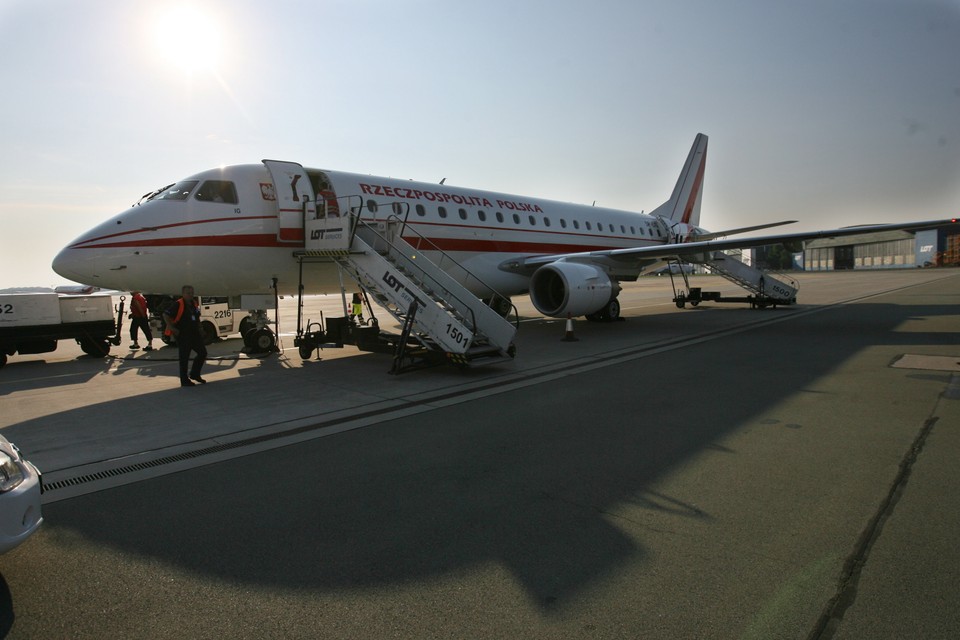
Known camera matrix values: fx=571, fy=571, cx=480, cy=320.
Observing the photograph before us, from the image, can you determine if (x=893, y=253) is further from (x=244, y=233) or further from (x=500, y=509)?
(x=500, y=509)

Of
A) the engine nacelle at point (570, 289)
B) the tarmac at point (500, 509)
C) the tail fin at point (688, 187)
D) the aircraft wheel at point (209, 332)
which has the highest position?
the tail fin at point (688, 187)

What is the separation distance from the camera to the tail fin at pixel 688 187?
26.3m

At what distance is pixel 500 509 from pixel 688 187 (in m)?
25.5

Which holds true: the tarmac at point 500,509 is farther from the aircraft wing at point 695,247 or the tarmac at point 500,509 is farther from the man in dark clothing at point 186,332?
the aircraft wing at point 695,247

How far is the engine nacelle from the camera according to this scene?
13383mm

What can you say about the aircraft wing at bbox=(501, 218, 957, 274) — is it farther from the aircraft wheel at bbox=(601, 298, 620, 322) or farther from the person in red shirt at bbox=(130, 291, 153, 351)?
the person in red shirt at bbox=(130, 291, 153, 351)

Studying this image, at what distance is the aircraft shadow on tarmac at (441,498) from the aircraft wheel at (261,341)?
15.7ft

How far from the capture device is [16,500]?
3.05 meters

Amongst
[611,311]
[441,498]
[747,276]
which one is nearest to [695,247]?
[611,311]

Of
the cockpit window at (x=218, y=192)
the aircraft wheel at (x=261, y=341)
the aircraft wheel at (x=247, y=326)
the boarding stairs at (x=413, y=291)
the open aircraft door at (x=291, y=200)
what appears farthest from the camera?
the aircraft wheel at (x=247, y=326)

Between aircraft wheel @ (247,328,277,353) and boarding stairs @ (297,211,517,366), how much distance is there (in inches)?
88.0

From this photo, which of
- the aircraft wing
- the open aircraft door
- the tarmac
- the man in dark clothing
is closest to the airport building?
the aircraft wing

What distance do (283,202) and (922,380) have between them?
438 inches

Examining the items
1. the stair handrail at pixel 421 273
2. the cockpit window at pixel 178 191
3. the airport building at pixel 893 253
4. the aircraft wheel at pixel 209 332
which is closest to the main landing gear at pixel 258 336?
the cockpit window at pixel 178 191
